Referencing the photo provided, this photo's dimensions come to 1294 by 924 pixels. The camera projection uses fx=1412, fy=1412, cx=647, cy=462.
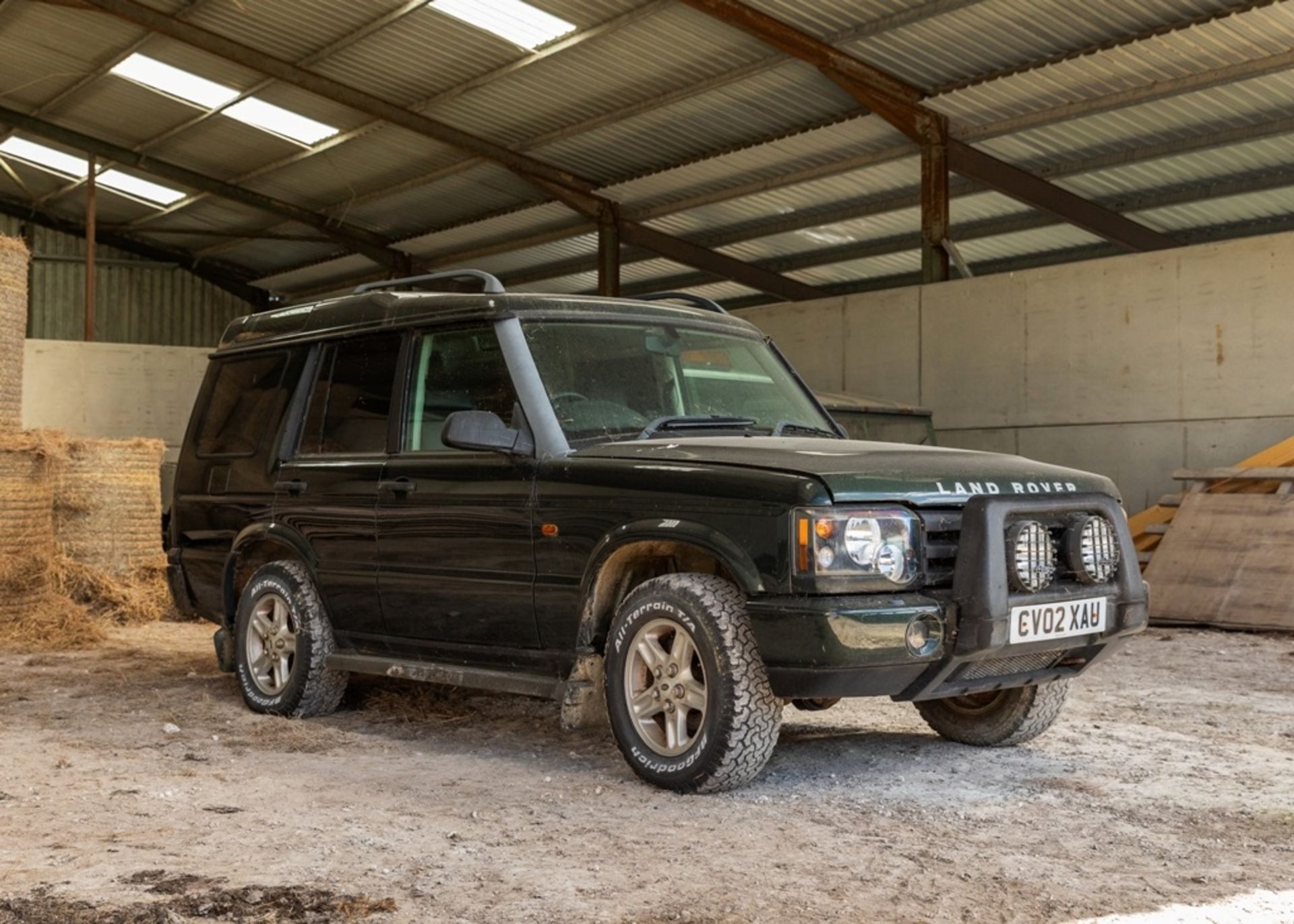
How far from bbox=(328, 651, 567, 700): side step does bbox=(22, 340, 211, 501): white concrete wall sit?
13.4m

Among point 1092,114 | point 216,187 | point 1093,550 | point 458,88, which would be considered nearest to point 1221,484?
point 1092,114

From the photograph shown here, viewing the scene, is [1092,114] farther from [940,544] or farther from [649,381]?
[940,544]

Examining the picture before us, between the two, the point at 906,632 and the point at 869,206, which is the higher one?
the point at 869,206

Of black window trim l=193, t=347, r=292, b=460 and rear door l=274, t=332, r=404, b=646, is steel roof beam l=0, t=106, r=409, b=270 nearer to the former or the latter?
black window trim l=193, t=347, r=292, b=460

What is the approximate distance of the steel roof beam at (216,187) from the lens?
856 inches

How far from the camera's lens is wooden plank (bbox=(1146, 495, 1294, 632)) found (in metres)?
10.6

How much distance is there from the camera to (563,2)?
14570mm

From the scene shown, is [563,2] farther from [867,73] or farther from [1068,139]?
[1068,139]

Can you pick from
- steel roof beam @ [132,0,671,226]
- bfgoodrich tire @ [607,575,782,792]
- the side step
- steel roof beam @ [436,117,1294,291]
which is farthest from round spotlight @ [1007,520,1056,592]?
steel roof beam @ [436,117,1294,291]

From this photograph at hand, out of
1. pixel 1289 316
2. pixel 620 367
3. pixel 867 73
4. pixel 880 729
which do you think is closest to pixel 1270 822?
pixel 880 729

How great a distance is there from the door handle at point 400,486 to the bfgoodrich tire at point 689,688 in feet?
3.90

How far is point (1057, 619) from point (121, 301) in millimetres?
27654

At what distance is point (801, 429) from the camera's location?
5.60 meters

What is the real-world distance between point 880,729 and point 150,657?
493 cm
